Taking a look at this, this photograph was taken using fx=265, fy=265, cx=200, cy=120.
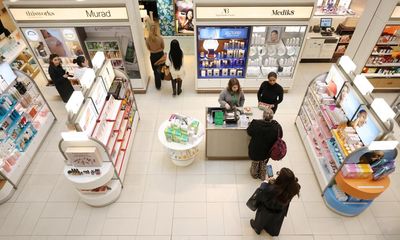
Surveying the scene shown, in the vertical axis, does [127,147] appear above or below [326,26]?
below

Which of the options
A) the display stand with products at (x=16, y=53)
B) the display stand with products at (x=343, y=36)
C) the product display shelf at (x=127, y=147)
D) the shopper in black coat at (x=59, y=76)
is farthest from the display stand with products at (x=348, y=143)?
the display stand with products at (x=16, y=53)

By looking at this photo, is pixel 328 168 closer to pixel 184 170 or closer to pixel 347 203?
pixel 347 203

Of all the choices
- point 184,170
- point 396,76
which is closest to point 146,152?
point 184,170

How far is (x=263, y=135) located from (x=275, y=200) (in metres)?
1.22

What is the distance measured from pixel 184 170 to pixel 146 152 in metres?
1.09

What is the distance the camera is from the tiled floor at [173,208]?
4.89 m

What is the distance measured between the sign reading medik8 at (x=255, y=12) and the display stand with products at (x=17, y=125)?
4388mm

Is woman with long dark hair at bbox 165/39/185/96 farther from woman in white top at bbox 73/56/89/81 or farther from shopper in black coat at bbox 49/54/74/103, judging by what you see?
shopper in black coat at bbox 49/54/74/103

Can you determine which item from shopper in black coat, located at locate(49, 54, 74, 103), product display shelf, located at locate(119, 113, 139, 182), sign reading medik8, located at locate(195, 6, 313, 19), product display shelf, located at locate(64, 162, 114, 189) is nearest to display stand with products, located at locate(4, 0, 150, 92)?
shopper in black coat, located at locate(49, 54, 74, 103)

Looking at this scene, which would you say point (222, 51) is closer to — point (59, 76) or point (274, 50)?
point (274, 50)

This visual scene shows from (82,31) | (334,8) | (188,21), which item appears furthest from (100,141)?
(334,8)

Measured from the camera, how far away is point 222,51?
7441 millimetres

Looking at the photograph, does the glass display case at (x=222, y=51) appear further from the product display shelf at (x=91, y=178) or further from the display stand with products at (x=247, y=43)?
the product display shelf at (x=91, y=178)

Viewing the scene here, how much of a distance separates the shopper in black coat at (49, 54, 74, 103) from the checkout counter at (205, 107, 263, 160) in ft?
12.8
